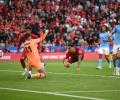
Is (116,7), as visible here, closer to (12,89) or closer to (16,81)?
(16,81)

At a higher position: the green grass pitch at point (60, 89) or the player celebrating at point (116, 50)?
the player celebrating at point (116, 50)

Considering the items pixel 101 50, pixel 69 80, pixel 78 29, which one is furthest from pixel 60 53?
pixel 69 80

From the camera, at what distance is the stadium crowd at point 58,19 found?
37000 millimetres

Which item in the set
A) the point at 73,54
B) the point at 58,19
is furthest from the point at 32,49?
the point at 58,19

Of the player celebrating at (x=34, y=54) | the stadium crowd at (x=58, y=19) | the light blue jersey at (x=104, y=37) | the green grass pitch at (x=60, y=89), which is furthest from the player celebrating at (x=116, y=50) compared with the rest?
the stadium crowd at (x=58, y=19)

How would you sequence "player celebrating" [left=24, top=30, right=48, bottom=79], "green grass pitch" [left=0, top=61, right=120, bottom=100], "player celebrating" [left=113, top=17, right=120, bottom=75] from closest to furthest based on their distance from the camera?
"green grass pitch" [left=0, top=61, right=120, bottom=100]
"player celebrating" [left=24, top=30, right=48, bottom=79]
"player celebrating" [left=113, top=17, right=120, bottom=75]

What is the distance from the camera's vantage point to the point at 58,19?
4062 centimetres

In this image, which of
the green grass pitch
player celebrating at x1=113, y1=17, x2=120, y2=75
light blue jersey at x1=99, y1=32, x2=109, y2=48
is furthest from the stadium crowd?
the green grass pitch

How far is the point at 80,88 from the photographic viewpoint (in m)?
16.5

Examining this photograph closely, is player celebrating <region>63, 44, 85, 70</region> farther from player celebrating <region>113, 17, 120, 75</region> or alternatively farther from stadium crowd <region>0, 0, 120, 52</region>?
stadium crowd <region>0, 0, 120, 52</region>

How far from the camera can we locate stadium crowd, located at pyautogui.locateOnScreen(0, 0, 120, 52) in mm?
37000

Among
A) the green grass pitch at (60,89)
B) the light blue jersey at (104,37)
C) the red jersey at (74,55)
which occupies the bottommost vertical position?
the green grass pitch at (60,89)

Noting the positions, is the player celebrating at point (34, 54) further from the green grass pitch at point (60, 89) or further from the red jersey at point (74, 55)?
the red jersey at point (74, 55)

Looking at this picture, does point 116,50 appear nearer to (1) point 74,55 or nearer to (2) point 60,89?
(1) point 74,55
